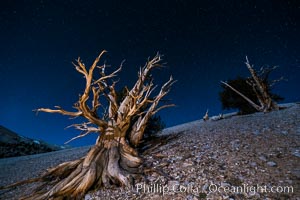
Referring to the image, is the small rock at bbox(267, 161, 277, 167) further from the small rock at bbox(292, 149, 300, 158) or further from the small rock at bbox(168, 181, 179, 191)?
the small rock at bbox(168, 181, 179, 191)

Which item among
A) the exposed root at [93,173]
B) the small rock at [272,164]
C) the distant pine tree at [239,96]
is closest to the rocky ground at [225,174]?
the small rock at [272,164]

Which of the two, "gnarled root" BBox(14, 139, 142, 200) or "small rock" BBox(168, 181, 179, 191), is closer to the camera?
"small rock" BBox(168, 181, 179, 191)

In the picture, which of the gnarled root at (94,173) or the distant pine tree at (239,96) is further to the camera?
the distant pine tree at (239,96)

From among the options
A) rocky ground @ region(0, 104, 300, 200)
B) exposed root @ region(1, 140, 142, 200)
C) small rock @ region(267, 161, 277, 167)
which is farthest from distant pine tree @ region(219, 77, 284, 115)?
exposed root @ region(1, 140, 142, 200)

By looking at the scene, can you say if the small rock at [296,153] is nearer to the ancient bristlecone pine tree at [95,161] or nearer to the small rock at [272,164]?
the small rock at [272,164]

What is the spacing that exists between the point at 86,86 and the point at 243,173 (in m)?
5.58

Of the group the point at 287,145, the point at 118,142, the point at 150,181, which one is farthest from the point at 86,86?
the point at 287,145

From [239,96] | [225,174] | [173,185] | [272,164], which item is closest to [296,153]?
[272,164]

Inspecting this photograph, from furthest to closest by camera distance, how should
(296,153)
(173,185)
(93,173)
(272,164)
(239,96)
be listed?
(239,96) < (93,173) < (296,153) < (272,164) < (173,185)

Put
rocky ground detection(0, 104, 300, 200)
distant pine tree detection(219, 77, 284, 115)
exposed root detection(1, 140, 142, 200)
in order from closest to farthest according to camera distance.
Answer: rocky ground detection(0, 104, 300, 200) < exposed root detection(1, 140, 142, 200) < distant pine tree detection(219, 77, 284, 115)

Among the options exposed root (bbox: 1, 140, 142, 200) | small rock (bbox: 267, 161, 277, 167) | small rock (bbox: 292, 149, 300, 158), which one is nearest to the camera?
small rock (bbox: 267, 161, 277, 167)

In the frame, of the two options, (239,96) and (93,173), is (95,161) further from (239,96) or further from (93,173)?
(239,96)

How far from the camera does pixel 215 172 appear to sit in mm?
4543

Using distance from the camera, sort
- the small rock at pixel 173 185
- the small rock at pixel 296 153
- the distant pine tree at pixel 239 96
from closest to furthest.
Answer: the small rock at pixel 173 185 → the small rock at pixel 296 153 → the distant pine tree at pixel 239 96
